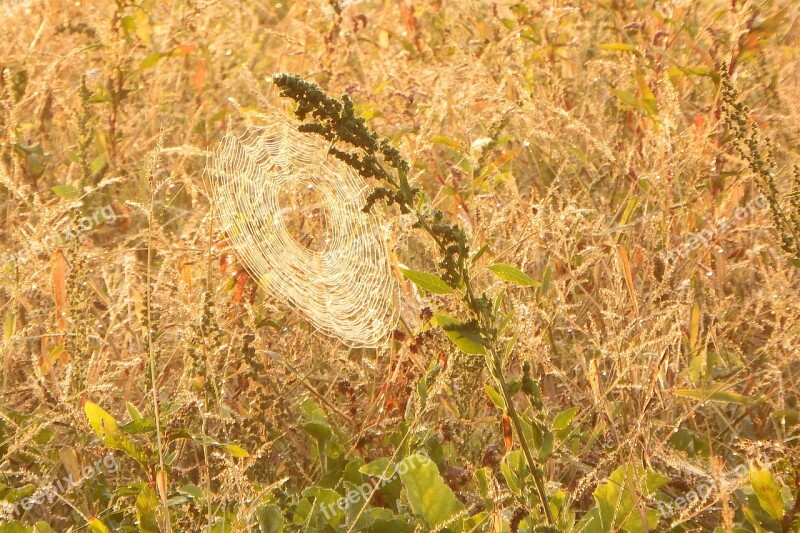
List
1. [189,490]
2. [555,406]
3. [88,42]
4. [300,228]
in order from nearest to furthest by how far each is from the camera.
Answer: [189,490] → [555,406] → [300,228] → [88,42]

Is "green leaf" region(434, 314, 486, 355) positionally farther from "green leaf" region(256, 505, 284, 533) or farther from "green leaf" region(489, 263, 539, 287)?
"green leaf" region(256, 505, 284, 533)

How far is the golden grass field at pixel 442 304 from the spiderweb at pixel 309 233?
0.13 ft

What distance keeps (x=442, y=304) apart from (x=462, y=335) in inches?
31.3

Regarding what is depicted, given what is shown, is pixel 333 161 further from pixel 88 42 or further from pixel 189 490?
pixel 88 42

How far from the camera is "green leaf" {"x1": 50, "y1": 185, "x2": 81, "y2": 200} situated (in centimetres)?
296

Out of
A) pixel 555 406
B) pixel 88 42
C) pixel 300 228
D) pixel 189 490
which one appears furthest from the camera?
pixel 88 42

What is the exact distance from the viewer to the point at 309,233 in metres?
2.66

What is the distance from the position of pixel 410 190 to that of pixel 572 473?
1.07 meters

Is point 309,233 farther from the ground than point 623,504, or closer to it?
closer to it

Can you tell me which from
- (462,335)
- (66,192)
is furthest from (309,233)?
(462,335)

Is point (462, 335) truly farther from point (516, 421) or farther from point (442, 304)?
point (442, 304)

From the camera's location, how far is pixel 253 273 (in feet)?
7.99

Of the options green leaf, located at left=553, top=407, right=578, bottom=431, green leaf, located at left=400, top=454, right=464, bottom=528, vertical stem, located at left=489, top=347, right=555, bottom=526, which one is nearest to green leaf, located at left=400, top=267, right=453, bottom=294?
vertical stem, located at left=489, top=347, right=555, bottom=526

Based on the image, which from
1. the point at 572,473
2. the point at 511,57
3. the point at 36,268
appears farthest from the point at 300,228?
the point at 511,57
